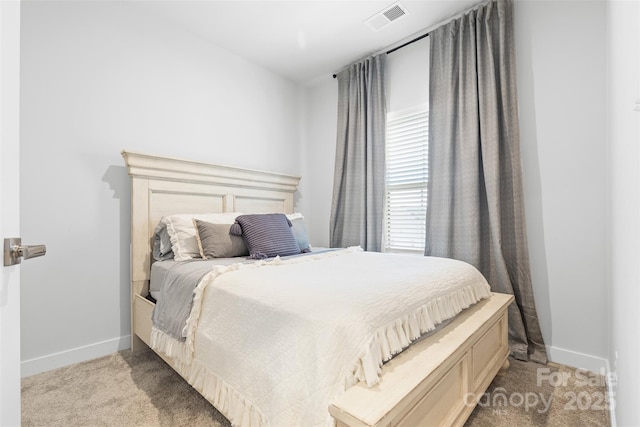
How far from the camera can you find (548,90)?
2.02 m

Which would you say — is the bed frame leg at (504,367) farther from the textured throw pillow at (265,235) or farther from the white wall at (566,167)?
the textured throw pillow at (265,235)

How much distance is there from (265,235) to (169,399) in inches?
42.1

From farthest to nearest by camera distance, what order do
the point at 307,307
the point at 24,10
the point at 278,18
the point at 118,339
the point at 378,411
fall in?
the point at 278,18 → the point at 118,339 → the point at 24,10 → the point at 307,307 → the point at 378,411

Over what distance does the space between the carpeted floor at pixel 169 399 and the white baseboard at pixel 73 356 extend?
2.0 inches

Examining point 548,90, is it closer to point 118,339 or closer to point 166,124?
point 166,124

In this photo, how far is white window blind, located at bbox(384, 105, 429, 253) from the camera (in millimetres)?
2701

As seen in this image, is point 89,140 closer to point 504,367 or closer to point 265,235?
point 265,235

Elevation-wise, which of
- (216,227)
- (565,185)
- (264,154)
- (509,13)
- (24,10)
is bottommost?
(216,227)

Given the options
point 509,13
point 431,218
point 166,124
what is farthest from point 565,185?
point 166,124

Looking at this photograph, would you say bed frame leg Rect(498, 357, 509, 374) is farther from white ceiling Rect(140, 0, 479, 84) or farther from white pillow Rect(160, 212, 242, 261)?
white ceiling Rect(140, 0, 479, 84)

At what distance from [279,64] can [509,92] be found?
2233mm

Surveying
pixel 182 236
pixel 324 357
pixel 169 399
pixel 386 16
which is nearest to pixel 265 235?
pixel 182 236

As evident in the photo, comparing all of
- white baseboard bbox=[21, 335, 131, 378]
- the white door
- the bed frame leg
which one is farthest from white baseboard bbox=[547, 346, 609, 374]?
white baseboard bbox=[21, 335, 131, 378]

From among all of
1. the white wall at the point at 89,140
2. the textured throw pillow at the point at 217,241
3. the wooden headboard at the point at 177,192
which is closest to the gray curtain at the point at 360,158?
the wooden headboard at the point at 177,192
